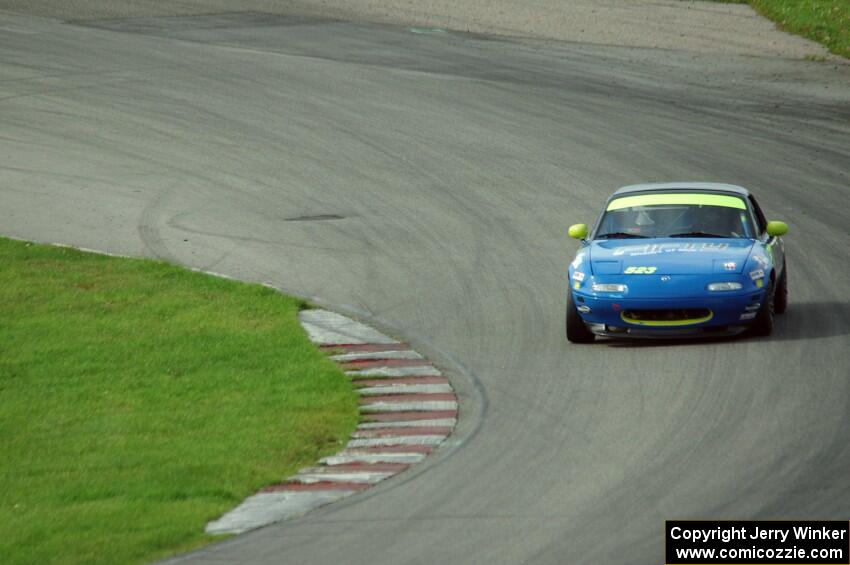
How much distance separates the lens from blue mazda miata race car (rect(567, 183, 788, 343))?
1460 cm

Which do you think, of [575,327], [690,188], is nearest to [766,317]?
[575,327]

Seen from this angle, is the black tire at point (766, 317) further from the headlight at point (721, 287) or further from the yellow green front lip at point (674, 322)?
the yellow green front lip at point (674, 322)

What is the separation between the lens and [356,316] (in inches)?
650

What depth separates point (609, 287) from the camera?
14.8 m

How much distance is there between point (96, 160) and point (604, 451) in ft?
44.6

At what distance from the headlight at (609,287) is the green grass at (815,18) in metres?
19.5

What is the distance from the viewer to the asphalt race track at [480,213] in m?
10.6

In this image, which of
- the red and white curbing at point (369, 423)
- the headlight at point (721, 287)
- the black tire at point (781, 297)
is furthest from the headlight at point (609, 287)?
the black tire at point (781, 297)

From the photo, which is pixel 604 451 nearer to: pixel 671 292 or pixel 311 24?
pixel 671 292

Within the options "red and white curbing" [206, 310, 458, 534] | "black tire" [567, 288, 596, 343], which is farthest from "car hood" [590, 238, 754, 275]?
"red and white curbing" [206, 310, 458, 534]

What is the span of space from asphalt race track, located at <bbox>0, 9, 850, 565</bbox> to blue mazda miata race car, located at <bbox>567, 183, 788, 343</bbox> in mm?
288

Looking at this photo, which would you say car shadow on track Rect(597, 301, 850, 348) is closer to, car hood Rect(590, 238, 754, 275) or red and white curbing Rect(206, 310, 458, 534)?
car hood Rect(590, 238, 754, 275)

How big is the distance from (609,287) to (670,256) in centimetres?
68

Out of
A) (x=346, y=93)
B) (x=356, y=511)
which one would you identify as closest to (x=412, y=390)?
(x=356, y=511)
